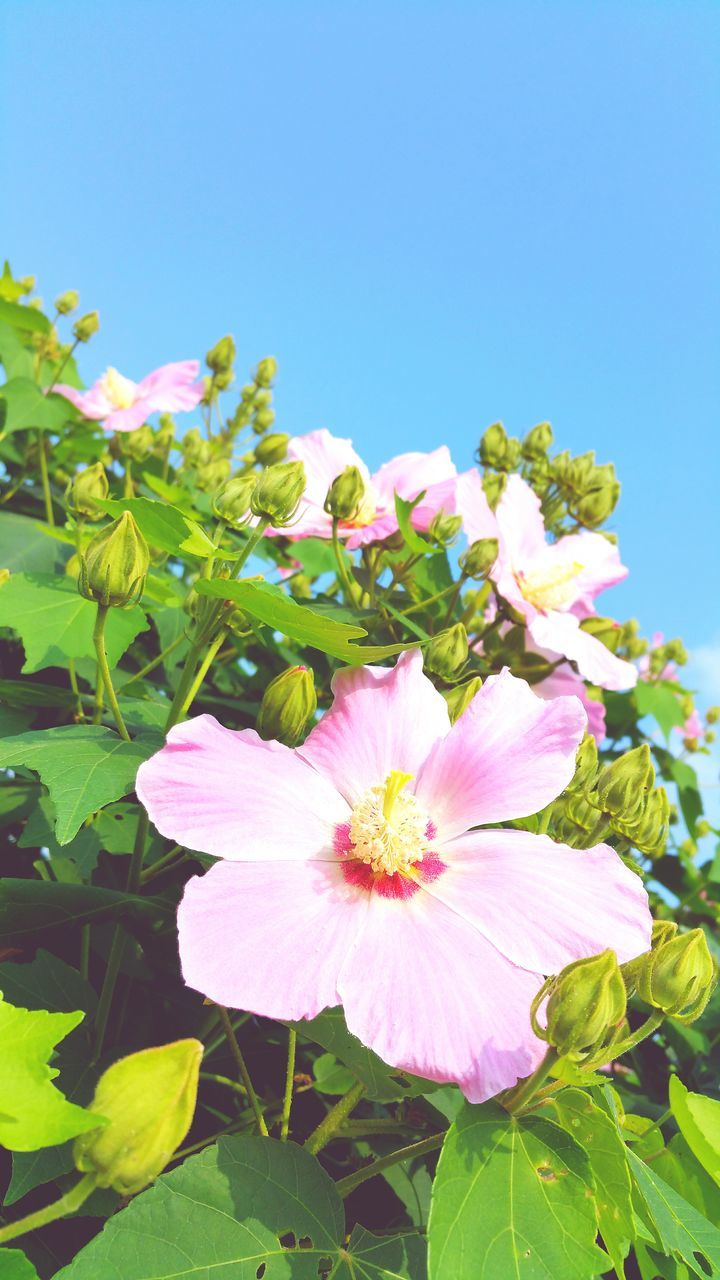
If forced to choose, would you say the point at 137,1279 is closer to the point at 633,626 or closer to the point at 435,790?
the point at 435,790

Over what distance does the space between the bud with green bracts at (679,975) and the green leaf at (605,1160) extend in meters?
0.16

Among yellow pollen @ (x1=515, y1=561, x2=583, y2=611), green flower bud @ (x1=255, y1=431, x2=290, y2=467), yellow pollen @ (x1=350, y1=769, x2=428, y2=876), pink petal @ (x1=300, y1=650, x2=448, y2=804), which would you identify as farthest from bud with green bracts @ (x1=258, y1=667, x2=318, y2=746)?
green flower bud @ (x1=255, y1=431, x2=290, y2=467)

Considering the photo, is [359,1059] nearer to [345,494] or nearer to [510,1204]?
[510,1204]

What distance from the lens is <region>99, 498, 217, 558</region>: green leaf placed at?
1.26 meters

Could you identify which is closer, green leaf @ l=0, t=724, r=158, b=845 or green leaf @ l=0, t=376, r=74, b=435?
green leaf @ l=0, t=724, r=158, b=845

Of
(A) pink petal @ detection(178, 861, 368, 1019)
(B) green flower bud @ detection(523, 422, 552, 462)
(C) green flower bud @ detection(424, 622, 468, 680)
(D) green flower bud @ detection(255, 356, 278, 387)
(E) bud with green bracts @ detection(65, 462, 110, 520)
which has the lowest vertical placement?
(A) pink petal @ detection(178, 861, 368, 1019)

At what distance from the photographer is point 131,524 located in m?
1.22

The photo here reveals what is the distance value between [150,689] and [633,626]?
8.19ft

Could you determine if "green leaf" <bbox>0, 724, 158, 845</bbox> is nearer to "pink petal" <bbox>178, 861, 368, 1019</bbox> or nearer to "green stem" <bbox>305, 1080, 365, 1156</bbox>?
"pink petal" <bbox>178, 861, 368, 1019</bbox>

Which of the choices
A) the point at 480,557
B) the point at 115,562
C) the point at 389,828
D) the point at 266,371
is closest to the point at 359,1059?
the point at 389,828

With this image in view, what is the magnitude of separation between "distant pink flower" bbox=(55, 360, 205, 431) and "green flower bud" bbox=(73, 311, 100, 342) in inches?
7.5

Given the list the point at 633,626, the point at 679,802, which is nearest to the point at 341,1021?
the point at 679,802

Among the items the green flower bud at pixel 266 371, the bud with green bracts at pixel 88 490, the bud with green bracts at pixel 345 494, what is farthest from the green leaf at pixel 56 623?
the green flower bud at pixel 266 371

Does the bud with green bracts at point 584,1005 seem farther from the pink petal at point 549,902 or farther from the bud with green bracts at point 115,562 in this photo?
the bud with green bracts at point 115,562
